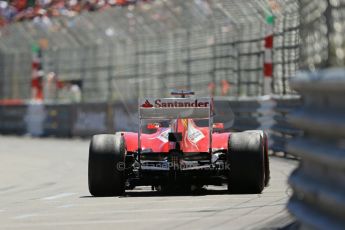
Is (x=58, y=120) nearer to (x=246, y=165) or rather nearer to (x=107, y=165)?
(x=107, y=165)

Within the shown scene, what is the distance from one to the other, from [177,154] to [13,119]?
23633 mm

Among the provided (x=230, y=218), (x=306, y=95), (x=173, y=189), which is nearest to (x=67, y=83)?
(x=173, y=189)

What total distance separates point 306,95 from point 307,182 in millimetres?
467

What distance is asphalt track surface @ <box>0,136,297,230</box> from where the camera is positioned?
8.36 meters

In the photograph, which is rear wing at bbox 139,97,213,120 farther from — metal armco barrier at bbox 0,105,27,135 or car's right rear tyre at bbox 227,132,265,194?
metal armco barrier at bbox 0,105,27,135

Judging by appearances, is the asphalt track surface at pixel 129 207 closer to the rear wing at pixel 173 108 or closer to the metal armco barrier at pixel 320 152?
the rear wing at pixel 173 108

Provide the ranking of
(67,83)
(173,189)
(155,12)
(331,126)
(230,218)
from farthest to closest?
1. (67,83)
2. (155,12)
3. (173,189)
4. (230,218)
5. (331,126)

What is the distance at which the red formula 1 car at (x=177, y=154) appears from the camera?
11.0 m

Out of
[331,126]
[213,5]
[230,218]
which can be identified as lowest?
[230,218]

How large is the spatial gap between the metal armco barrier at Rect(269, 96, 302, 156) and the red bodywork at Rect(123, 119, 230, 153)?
677 centimetres

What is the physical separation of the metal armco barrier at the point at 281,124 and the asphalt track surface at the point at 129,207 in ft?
10.6

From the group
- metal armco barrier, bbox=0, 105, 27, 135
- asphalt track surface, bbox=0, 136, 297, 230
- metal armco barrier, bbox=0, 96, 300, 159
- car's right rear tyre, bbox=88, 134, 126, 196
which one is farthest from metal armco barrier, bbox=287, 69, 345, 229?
metal armco barrier, bbox=0, 105, 27, 135

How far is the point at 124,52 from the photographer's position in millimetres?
29156

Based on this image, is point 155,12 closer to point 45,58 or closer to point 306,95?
point 45,58
